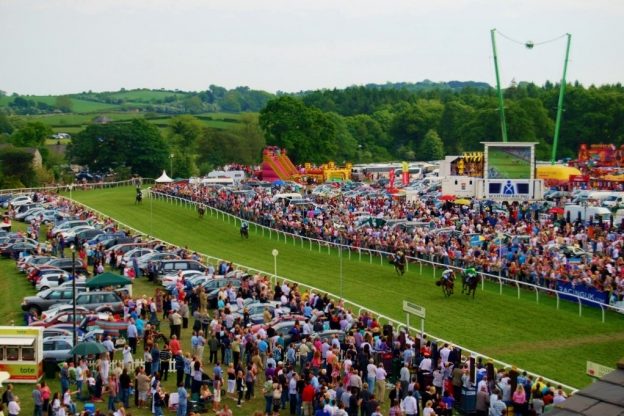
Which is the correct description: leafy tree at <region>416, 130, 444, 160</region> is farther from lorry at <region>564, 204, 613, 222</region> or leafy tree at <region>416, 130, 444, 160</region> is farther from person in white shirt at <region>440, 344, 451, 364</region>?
person in white shirt at <region>440, 344, 451, 364</region>

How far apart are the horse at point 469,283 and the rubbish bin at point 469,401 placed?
12.3 m

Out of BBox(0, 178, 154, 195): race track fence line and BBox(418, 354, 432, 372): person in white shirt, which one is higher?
BBox(418, 354, 432, 372): person in white shirt

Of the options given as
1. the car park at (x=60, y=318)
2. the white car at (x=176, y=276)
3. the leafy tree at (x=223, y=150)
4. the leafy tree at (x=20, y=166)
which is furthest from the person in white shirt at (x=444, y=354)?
the leafy tree at (x=223, y=150)

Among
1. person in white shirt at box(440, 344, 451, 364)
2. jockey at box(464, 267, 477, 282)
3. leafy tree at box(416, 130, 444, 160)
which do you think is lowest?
leafy tree at box(416, 130, 444, 160)

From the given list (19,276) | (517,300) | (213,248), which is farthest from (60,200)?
(517,300)

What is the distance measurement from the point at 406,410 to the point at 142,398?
6044 millimetres

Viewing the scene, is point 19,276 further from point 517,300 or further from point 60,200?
point 60,200

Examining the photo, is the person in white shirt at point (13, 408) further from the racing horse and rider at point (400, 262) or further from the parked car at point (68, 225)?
the parked car at point (68, 225)

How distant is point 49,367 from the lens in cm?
2356

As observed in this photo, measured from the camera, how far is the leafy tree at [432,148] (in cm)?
12912

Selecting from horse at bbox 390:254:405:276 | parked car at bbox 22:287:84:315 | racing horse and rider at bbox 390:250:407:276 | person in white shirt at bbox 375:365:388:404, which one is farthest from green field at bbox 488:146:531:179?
person in white shirt at bbox 375:365:388:404

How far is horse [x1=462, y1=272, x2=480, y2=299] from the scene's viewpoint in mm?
32031

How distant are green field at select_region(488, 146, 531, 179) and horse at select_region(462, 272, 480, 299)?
21359 millimetres

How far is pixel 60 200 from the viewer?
58594mm
